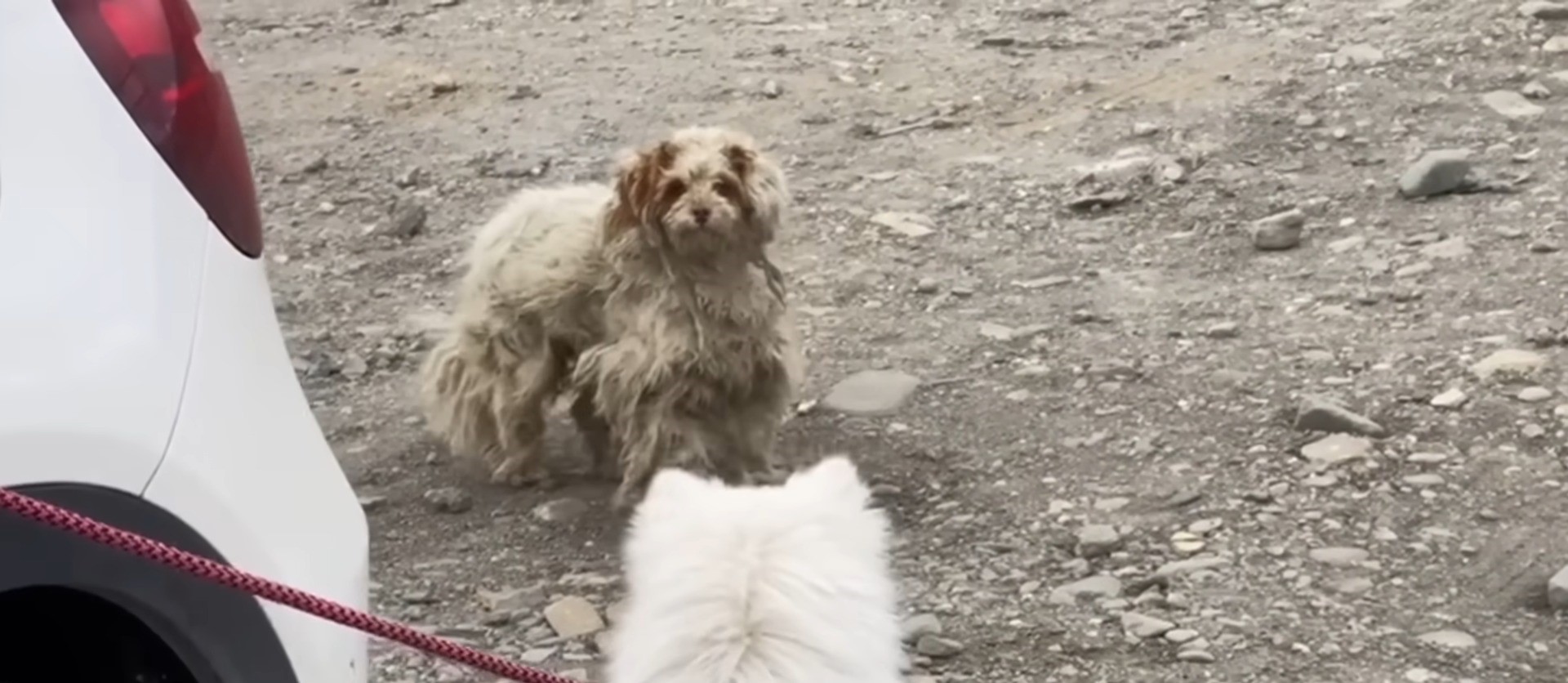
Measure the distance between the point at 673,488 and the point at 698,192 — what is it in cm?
168

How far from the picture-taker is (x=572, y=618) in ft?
13.9

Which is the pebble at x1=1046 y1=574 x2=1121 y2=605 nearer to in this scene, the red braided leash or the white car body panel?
the red braided leash

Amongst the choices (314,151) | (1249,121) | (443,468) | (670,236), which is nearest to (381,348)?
(443,468)

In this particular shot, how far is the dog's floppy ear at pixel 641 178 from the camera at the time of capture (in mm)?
4434

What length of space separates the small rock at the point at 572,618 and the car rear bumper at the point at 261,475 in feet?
5.51

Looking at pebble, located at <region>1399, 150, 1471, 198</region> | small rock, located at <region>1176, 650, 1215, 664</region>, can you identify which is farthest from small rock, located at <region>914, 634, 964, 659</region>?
pebble, located at <region>1399, 150, 1471, 198</region>

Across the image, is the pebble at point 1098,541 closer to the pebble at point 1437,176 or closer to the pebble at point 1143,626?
the pebble at point 1143,626

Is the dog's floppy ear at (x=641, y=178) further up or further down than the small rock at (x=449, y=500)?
further up

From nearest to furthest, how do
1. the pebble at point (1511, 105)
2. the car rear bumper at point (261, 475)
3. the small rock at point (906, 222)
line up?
the car rear bumper at point (261, 475)
the small rock at point (906, 222)
the pebble at point (1511, 105)

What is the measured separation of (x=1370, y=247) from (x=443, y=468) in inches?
→ 114

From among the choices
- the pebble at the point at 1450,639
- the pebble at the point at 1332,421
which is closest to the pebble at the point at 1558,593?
the pebble at the point at 1450,639

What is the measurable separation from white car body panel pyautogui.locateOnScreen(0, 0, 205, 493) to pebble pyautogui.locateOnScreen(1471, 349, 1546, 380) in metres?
3.66

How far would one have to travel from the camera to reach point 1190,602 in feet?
13.3

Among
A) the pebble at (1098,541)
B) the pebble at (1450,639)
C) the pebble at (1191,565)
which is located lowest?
the pebble at (1098,541)
